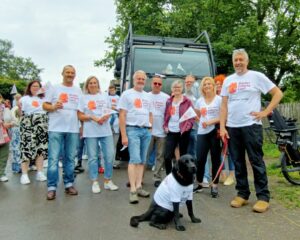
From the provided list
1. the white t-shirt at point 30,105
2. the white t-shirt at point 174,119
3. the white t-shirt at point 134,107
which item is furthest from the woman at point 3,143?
the white t-shirt at point 174,119

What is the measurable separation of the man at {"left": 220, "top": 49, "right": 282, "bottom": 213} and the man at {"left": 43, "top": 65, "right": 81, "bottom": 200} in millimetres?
2505

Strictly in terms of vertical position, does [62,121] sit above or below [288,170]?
above

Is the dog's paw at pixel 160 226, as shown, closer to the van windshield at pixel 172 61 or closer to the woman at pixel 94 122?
the woman at pixel 94 122

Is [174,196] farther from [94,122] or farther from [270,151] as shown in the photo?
[270,151]

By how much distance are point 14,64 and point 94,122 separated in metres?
106

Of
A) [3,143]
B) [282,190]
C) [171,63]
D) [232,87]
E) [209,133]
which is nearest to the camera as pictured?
[232,87]

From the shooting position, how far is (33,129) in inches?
311

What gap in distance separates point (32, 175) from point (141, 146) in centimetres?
324

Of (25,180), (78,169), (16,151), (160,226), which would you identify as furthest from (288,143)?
(16,151)

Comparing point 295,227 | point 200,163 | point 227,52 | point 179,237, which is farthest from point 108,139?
point 227,52

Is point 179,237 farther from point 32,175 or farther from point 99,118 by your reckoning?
point 32,175

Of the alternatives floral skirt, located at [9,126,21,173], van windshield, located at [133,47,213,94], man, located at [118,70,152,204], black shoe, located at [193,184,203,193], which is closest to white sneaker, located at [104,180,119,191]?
man, located at [118,70,152,204]

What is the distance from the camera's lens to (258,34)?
1892 centimetres

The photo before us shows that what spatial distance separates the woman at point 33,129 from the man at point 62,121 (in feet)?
5.15
